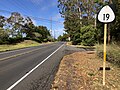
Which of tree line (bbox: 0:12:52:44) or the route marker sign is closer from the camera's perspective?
the route marker sign

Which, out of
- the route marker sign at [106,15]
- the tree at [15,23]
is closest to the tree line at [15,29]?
the tree at [15,23]

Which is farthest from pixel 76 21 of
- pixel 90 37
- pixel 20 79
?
pixel 20 79

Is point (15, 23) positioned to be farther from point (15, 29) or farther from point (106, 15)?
point (106, 15)

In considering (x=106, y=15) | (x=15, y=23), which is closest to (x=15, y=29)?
(x=15, y=23)

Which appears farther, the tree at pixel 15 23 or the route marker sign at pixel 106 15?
the tree at pixel 15 23

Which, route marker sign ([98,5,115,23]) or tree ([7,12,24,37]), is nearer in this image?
route marker sign ([98,5,115,23])

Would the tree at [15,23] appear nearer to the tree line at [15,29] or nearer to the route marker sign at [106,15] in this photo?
the tree line at [15,29]

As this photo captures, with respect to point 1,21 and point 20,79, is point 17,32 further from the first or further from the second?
point 20,79

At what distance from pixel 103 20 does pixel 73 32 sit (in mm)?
43228

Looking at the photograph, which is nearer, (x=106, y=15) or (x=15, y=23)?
(x=106, y=15)

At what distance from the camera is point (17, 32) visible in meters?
74.1

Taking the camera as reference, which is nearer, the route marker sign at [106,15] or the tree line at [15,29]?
the route marker sign at [106,15]

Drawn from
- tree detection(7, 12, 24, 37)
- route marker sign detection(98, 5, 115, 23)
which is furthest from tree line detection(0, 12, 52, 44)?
route marker sign detection(98, 5, 115, 23)

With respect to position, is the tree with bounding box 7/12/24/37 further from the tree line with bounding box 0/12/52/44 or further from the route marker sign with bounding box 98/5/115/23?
the route marker sign with bounding box 98/5/115/23
